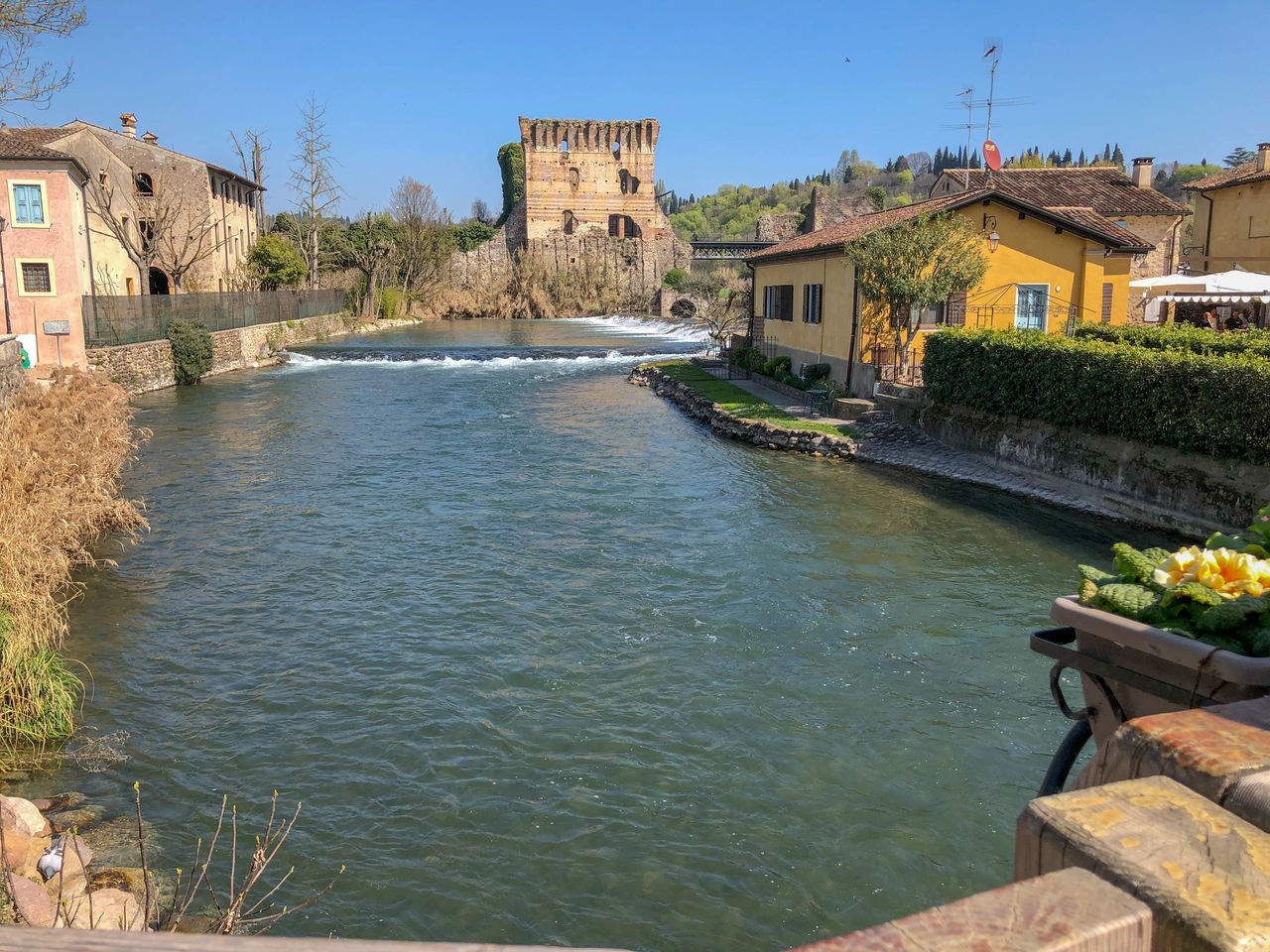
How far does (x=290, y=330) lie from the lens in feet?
145

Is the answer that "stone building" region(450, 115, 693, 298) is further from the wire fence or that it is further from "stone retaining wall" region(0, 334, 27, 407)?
"stone retaining wall" region(0, 334, 27, 407)

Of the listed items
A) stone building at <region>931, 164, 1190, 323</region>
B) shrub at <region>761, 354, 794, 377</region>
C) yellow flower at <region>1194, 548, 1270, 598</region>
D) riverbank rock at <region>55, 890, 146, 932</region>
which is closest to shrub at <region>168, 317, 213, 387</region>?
shrub at <region>761, 354, 794, 377</region>

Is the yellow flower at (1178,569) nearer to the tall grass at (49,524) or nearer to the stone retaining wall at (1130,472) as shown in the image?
the tall grass at (49,524)

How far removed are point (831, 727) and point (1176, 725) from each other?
6.00 meters

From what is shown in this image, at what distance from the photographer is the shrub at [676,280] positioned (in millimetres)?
67312

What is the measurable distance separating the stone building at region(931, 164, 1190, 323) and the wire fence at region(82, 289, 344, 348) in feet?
84.4

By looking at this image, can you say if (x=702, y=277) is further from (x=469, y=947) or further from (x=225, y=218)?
(x=469, y=947)

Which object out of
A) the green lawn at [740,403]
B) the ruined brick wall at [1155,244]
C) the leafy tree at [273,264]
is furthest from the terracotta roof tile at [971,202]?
the leafy tree at [273,264]

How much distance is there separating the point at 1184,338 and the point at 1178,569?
54.1 feet

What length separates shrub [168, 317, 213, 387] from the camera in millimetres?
31000

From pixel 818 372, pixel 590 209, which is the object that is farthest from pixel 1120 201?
pixel 590 209

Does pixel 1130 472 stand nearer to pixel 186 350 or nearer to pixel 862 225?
pixel 862 225

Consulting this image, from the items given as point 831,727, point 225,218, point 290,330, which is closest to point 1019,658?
point 831,727

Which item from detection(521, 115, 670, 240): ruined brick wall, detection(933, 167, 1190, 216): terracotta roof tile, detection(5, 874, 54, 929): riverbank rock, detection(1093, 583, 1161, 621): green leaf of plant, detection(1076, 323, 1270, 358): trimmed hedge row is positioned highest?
detection(521, 115, 670, 240): ruined brick wall
